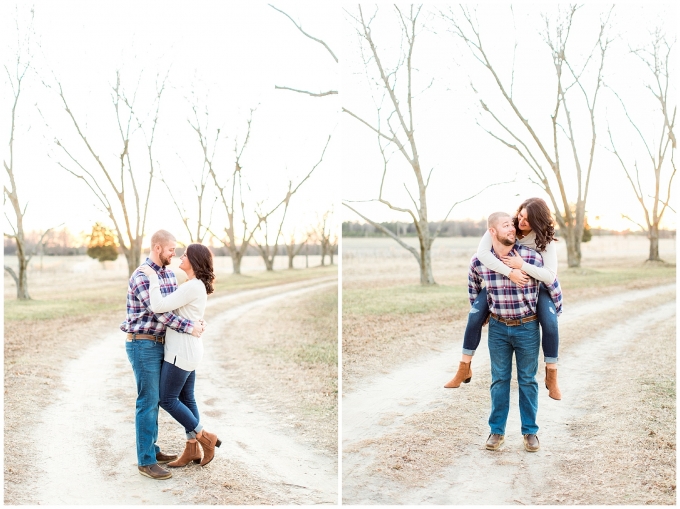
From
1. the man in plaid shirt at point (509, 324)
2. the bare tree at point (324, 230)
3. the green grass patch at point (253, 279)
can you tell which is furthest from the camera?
the bare tree at point (324, 230)

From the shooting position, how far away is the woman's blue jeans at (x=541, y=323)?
3.11m

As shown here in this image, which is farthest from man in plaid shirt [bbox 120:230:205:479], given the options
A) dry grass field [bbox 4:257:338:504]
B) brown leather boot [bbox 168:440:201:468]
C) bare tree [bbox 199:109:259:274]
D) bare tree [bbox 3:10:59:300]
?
bare tree [bbox 199:109:259:274]

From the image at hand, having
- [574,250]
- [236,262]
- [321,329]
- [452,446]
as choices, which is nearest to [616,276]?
[574,250]

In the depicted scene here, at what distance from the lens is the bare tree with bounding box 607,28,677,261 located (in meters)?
9.43

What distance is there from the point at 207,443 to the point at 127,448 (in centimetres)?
77

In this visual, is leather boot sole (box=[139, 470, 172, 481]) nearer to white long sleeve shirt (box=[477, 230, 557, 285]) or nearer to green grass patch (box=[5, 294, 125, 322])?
white long sleeve shirt (box=[477, 230, 557, 285])

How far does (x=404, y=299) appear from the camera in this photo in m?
9.05

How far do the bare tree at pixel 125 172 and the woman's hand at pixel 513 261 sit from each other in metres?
6.03

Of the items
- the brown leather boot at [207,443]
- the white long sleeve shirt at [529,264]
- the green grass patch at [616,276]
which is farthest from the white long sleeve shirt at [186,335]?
the green grass patch at [616,276]

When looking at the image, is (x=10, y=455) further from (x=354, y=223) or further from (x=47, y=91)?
(x=354, y=223)

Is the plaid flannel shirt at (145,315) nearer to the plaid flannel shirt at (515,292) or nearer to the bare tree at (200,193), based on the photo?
the plaid flannel shirt at (515,292)

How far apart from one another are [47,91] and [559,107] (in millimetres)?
7362

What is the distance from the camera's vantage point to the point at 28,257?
307 inches

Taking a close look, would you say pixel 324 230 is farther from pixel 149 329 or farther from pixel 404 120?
pixel 149 329
